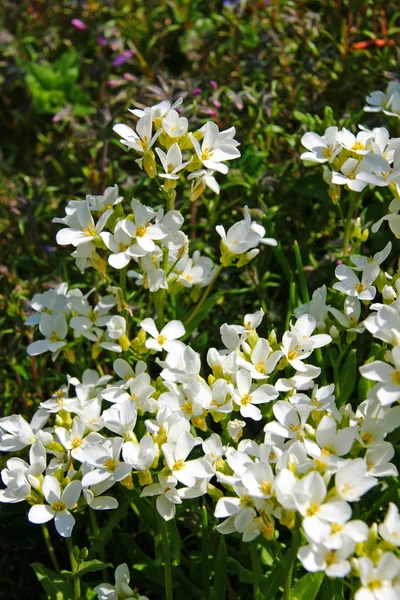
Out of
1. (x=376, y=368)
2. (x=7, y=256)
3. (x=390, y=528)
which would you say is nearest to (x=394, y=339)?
(x=376, y=368)

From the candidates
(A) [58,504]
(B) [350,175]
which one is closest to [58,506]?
(A) [58,504]

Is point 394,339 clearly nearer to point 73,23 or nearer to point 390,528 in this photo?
point 390,528

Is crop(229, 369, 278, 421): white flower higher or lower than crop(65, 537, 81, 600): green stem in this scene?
higher

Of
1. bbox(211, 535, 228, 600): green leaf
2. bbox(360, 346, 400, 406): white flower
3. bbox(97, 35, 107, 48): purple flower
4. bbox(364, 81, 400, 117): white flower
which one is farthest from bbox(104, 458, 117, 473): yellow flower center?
bbox(97, 35, 107, 48): purple flower

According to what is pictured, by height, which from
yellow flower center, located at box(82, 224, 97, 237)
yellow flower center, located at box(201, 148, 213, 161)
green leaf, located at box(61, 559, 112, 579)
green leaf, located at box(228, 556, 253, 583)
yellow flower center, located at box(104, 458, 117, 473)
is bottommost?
green leaf, located at box(228, 556, 253, 583)

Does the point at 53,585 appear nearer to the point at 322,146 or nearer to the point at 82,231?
the point at 82,231

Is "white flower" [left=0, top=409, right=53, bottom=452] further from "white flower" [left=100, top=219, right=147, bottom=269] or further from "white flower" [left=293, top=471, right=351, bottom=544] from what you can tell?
"white flower" [left=293, top=471, right=351, bottom=544]

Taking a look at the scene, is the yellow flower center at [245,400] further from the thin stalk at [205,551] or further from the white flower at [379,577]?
the white flower at [379,577]

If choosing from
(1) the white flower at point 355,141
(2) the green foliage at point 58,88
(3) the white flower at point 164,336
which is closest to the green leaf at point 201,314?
(3) the white flower at point 164,336
